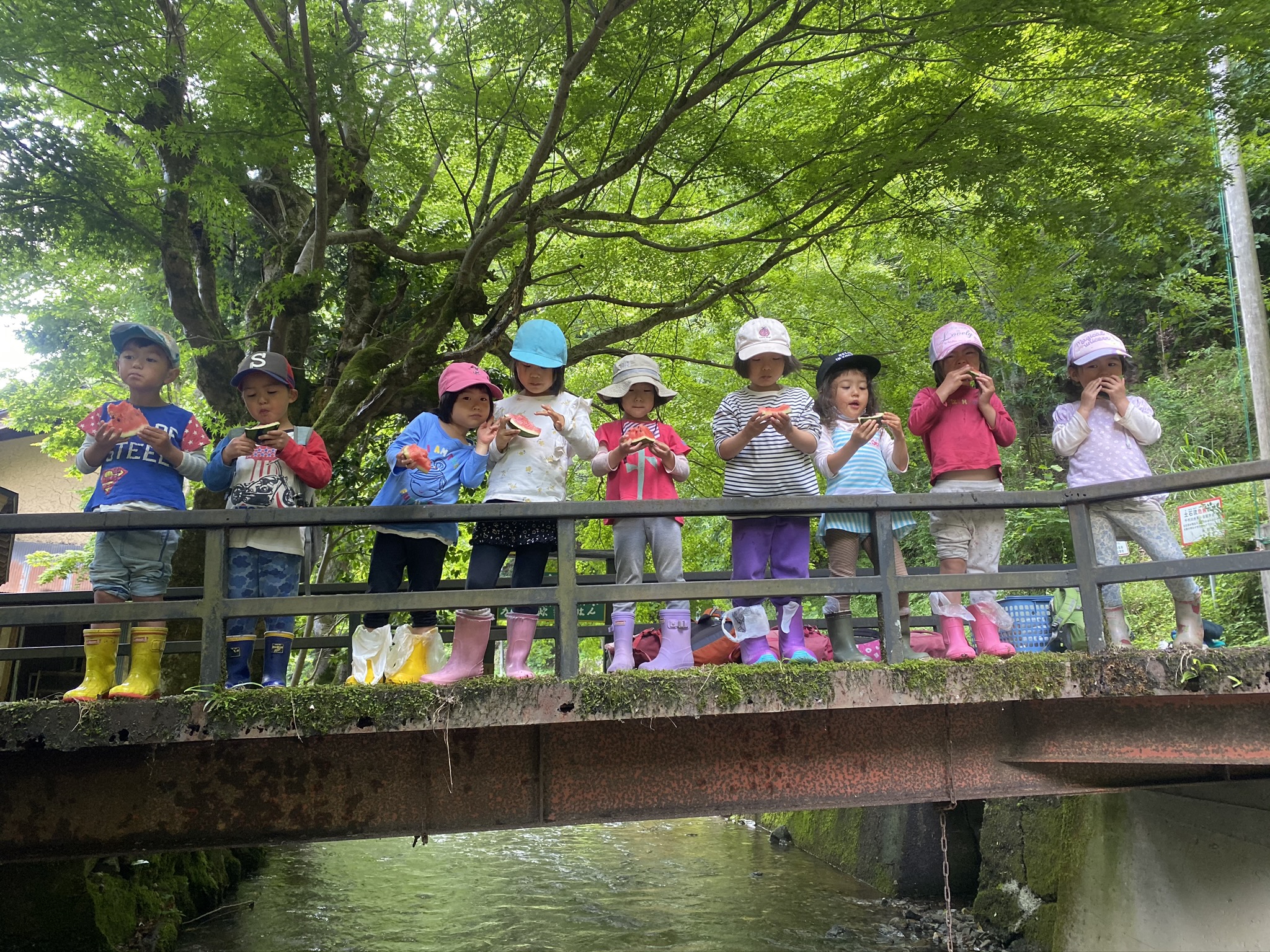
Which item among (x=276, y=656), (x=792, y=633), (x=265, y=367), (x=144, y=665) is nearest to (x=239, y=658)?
(x=276, y=656)

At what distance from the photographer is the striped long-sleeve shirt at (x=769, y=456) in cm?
474

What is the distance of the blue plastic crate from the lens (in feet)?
18.1

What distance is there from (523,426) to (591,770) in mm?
1679

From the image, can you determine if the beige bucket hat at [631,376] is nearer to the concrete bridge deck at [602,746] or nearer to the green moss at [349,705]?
the concrete bridge deck at [602,746]

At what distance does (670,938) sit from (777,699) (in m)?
6.01

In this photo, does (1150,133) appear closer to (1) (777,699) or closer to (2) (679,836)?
(1) (777,699)

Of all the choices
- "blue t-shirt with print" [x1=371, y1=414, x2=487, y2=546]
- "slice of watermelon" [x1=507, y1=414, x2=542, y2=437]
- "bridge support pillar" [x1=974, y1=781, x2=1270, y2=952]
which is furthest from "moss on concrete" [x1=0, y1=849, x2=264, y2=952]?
"bridge support pillar" [x1=974, y1=781, x2=1270, y2=952]

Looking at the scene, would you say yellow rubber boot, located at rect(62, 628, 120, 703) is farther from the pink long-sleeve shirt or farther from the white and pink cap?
the white and pink cap

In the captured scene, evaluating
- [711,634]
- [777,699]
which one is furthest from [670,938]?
[777,699]

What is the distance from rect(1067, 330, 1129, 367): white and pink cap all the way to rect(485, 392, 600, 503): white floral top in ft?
9.33

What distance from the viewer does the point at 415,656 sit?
425cm

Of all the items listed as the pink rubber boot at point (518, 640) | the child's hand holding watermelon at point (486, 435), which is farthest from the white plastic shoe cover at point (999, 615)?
the child's hand holding watermelon at point (486, 435)

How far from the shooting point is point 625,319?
505 inches

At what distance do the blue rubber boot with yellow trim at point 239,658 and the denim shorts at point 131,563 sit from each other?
44 cm
